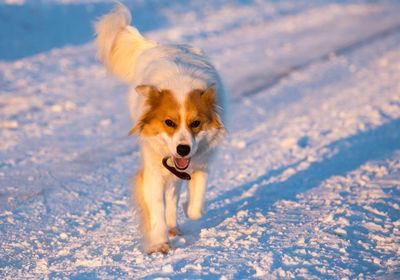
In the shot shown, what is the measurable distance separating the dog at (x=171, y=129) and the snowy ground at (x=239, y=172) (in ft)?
0.98

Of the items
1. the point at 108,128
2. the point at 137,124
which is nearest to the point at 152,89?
the point at 137,124

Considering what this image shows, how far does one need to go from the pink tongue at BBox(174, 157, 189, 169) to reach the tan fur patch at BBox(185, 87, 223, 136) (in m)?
0.24

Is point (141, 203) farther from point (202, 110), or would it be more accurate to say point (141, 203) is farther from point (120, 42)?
point (120, 42)

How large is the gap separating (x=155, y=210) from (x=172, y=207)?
0.46m

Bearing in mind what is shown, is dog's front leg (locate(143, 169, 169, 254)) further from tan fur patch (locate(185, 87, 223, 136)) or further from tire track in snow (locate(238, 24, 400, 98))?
tire track in snow (locate(238, 24, 400, 98))

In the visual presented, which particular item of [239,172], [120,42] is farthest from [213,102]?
[239,172]

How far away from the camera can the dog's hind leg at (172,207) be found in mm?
4520

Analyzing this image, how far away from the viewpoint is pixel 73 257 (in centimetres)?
404

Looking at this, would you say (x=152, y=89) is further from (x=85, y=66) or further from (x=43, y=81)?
(x=85, y=66)

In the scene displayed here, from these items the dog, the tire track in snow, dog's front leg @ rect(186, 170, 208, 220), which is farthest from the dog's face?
the tire track in snow

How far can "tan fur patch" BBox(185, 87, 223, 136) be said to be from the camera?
148 inches

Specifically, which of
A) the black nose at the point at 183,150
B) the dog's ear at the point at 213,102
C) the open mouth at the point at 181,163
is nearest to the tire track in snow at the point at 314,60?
the dog's ear at the point at 213,102

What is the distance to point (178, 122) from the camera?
3756mm

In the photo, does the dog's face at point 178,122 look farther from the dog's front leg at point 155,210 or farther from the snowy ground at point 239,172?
the snowy ground at point 239,172
